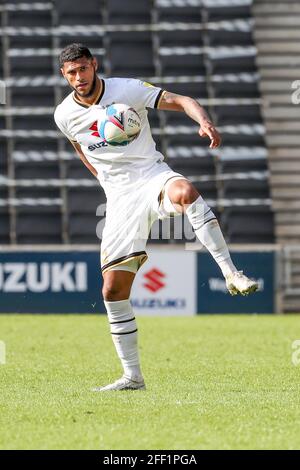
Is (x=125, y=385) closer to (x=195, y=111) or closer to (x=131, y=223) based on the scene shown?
(x=131, y=223)

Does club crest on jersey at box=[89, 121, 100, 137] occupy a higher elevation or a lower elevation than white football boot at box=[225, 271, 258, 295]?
higher

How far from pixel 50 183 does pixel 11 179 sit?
2.14 ft

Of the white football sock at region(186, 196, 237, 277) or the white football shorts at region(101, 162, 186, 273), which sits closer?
the white football sock at region(186, 196, 237, 277)

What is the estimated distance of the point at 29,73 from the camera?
20.1 metres

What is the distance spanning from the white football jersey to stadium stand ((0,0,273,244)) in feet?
34.2

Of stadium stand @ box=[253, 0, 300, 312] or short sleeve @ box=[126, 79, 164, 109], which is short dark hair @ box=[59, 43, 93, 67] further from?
stadium stand @ box=[253, 0, 300, 312]

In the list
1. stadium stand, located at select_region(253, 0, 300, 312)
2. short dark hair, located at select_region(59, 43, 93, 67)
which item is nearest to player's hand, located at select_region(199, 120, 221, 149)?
short dark hair, located at select_region(59, 43, 93, 67)

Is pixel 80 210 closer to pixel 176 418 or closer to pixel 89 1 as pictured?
pixel 89 1

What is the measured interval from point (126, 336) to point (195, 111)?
1.66 meters

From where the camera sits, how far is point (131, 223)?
7793 mm

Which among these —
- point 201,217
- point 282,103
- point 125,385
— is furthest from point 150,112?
point 201,217

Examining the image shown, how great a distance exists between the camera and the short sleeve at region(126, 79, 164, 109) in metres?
7.83

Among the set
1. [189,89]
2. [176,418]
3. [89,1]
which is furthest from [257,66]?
[176,418]

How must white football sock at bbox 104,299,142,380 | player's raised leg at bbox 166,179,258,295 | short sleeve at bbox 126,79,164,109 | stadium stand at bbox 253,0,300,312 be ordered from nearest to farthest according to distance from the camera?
player's raised leg at bbox 166,179,258,295, short sleeve at bbox 126,79,164,109, white football sock at bbox 104,299,142,380, stadium stand at bbox 253,0,300,312
